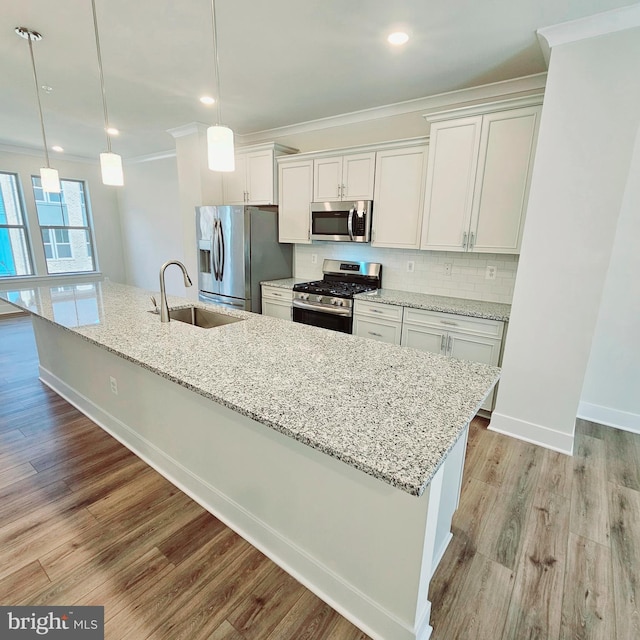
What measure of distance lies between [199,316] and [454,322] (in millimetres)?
2062

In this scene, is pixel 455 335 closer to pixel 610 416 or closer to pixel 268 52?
pixel 610 416

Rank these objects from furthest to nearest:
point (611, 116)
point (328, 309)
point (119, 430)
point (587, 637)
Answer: point (328, 309)
point (119, 430)
point (611, 116)
point (587, 637)

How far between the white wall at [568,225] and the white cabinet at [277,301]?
2196mm

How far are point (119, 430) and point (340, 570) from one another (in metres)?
1.89

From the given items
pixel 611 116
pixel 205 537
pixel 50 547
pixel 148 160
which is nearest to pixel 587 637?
pixel 205 537

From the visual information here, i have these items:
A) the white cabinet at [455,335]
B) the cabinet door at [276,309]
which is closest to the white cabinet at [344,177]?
the cabinet door at [276,309]

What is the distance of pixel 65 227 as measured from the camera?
6500 millimetres

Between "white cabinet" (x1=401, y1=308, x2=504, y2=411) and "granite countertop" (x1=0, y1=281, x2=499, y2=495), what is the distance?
1250mm

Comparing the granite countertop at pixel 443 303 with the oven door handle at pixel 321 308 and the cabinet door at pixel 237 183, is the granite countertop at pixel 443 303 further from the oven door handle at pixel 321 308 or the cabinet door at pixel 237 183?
the cabinet door at pixel 237 183

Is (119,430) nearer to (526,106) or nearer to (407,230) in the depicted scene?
(407,230)

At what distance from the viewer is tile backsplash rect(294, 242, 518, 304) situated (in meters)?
3.11

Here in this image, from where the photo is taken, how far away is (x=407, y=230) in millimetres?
3301

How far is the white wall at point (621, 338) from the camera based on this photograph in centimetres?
257

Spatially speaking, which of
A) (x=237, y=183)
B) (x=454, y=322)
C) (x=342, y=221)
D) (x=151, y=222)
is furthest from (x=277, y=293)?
(x=151, y=222)
